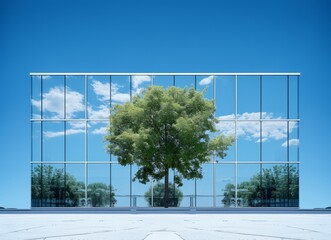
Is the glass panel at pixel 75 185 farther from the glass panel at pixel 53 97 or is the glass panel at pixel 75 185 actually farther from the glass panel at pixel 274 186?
the glass panel at pixel 274 186

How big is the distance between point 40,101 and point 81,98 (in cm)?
325

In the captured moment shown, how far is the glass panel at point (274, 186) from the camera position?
119 feet

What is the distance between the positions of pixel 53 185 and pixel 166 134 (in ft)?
33.6

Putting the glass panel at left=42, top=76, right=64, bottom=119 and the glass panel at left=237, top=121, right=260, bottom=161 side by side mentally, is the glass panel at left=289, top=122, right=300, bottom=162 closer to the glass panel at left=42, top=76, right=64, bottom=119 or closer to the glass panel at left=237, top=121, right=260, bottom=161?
the glass panel at left=237, top=121, right=260, bottom=161

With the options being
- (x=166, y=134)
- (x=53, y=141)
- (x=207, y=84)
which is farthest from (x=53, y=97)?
(x=207, y=84)

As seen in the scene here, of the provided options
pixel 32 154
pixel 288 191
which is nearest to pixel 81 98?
pixel 32 154

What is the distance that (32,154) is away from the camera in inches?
1437

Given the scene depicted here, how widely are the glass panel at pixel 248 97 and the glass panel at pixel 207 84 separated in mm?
2141

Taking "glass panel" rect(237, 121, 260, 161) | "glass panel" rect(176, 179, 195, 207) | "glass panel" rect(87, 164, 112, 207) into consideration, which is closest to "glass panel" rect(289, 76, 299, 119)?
"glass panel" rect(237, 121, 260, 161)

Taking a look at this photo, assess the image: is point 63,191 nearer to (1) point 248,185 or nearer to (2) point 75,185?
(2) point 75,185

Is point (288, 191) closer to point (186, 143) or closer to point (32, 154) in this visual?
point (186, 143)

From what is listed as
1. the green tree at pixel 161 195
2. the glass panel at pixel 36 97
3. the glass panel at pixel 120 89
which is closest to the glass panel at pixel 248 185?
the green tree at pixel 161 195

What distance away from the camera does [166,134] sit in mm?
33844

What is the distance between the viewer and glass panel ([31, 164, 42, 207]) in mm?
36531
